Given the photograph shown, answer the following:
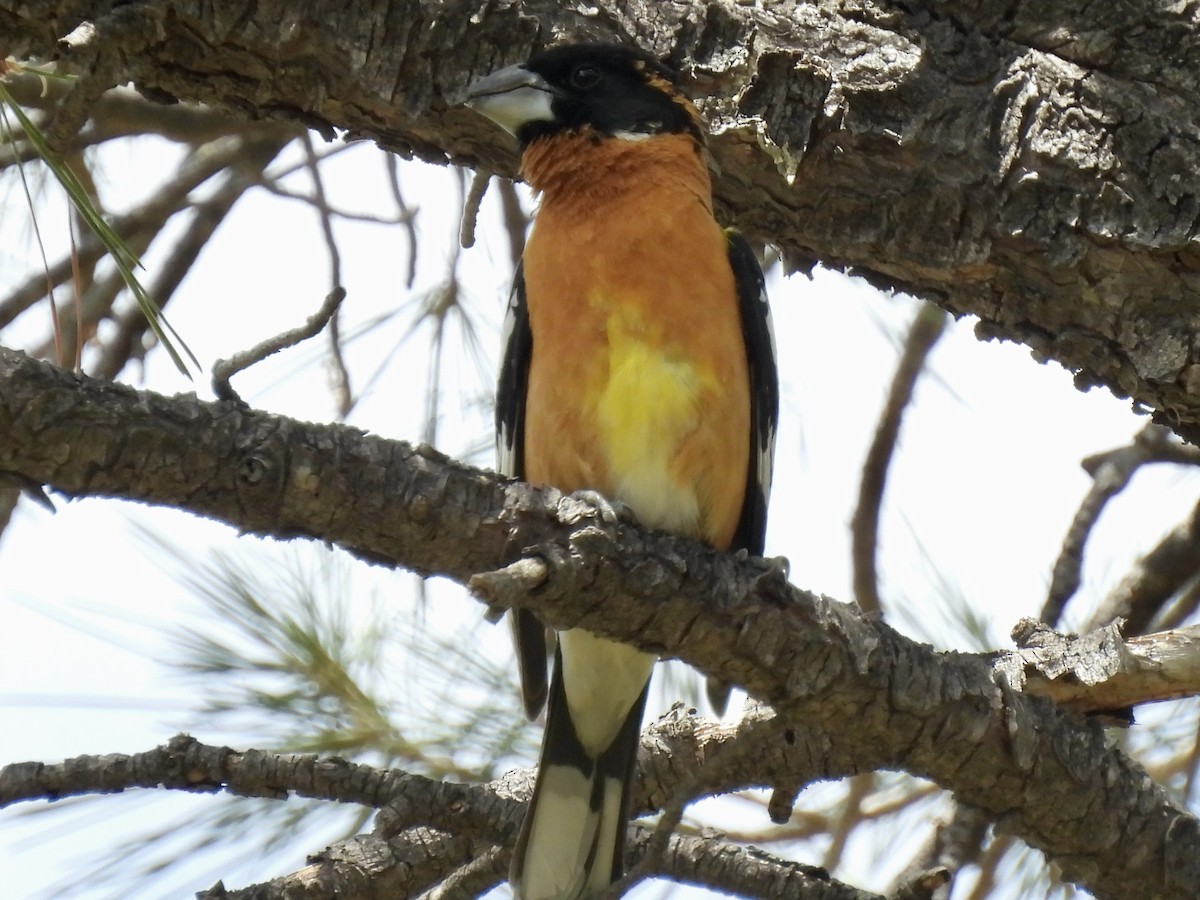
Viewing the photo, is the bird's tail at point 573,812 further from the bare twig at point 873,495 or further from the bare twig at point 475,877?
the bare twig at point 873,495

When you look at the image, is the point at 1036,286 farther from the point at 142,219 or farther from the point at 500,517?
the point at 142,219

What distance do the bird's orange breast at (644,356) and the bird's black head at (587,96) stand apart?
17 centimetres

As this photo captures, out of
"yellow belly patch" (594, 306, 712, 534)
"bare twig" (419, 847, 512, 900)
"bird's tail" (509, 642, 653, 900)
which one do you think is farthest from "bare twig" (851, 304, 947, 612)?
"bare twig" (419, 847, 512, 900)

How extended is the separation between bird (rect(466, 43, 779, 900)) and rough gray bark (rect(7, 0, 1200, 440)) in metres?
0.18

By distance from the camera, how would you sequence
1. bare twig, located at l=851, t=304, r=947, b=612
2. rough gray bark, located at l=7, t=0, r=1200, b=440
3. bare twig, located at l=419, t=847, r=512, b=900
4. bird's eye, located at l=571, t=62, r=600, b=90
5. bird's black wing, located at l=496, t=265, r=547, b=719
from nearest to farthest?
1. bare twig, located at l=419, t=847, r=512, b=900
2. rough gray bark, located at l=7, t=0, r=1200, b=440
3. bird's eye, located at l=571, t=62, r=600, b=90
4. bird's black wing, located at l=496, t=265, r=547, b=719
5. bare twig, located at l=851, t=304, r=947, b=612

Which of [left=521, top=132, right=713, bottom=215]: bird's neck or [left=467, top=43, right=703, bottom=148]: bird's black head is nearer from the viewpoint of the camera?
[left=467, top=43, right=703, bottom=148]: bird's black head

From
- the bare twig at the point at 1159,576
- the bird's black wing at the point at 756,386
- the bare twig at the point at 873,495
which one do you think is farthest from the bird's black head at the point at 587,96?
the bare twig at the point at 1159,576

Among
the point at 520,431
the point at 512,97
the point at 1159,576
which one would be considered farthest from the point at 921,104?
the point at 1159,576

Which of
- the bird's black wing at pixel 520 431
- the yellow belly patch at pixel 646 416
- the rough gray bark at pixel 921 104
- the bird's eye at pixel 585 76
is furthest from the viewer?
the bird's black wing at pixel 520 431

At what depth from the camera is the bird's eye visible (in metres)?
3.68

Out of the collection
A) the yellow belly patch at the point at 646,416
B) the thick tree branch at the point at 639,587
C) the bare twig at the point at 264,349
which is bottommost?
the thick tree branch at the point at 639,587

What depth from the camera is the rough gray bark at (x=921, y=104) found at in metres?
3.12

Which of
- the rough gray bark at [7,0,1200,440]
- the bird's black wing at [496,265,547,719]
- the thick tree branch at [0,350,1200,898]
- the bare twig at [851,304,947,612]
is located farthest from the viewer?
the bare twig at [851,304,947,612]

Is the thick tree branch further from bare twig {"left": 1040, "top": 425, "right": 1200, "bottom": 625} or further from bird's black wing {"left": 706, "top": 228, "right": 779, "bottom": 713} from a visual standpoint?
bare twig {"left": 1040, "top": 425, "right": 1200, "bottom": 625}
